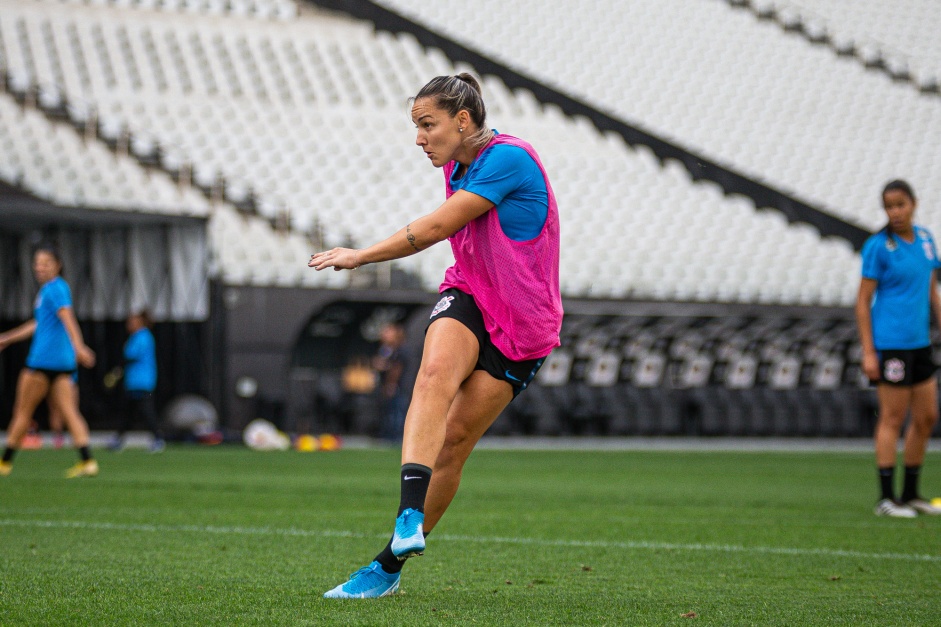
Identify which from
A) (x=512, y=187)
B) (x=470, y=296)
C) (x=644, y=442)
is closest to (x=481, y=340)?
(x=470, y=296)

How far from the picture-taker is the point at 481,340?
4.08 meters

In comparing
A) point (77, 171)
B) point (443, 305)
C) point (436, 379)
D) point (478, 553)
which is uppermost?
point (77, 171)

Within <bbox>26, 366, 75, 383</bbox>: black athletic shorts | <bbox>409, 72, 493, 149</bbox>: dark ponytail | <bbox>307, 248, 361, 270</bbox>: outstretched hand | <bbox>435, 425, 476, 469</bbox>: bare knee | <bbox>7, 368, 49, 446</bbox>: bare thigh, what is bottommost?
<bbox>7, 368, 49, 446</bbox>: bare thigh

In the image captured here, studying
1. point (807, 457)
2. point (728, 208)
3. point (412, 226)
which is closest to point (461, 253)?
point (412, 226)

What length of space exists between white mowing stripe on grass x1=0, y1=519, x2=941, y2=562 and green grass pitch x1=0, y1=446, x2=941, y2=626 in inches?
0.8

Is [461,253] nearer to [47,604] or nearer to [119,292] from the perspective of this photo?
[47,604]

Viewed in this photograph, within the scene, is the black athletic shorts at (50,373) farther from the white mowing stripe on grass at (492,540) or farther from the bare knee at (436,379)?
the bare knee at (436,379)

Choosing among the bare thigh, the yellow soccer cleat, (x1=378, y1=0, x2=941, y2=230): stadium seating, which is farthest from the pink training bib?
(x1=378, y1=0, x2=941, y2=230): stadium seating

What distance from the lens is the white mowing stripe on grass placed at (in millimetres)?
5660

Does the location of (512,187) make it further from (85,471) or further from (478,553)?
(85,471)

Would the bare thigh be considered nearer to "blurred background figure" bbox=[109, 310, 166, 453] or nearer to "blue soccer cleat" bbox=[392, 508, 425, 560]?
"blurred background figure" bbox=[109, 310, 166, 453]

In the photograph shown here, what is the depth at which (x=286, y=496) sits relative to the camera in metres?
9.11

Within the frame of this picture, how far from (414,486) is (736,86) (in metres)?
31.8

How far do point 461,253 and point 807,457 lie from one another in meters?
14.1
